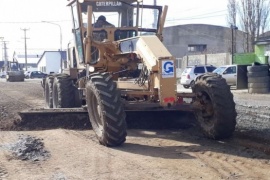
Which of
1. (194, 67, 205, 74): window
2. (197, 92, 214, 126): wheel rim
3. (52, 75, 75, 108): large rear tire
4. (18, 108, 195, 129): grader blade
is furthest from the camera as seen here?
(194, 67, 205, 74): window

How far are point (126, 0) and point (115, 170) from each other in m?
6.30

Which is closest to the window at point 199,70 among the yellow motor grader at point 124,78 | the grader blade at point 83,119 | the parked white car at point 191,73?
the parked white car at point 191,73

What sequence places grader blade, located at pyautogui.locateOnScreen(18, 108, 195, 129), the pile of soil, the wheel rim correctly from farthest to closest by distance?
grader blade, located at pyautogui.locateOnScreen(18, 108, 195, 129)
the wheel rim
the pile of soil

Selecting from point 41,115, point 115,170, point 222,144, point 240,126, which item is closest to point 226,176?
point 115,170

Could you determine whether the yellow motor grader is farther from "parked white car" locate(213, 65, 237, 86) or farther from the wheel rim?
"parked white car" locate(213, 65, 237, 86)

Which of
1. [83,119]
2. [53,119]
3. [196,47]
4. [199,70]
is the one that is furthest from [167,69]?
[196,47]

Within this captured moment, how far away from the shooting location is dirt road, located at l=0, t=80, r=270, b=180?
728cm

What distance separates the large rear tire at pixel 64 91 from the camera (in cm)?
1380

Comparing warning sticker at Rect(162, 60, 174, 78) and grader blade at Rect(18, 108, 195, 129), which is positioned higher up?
warning sticker at Rect(162, 60, 174, 78)

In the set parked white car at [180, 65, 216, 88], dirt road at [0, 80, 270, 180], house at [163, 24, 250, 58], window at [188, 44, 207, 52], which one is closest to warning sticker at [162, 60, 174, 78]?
dirt road at [0, 80, 270, 180]

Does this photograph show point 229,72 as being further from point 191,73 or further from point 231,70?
point 191,73

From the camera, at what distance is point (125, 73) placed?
1193 cm

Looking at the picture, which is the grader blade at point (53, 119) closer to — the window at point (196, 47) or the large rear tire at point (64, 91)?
the large rear tire at point (64, 91)

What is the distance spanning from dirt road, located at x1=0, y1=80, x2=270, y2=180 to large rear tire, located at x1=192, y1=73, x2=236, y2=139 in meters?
0.24
